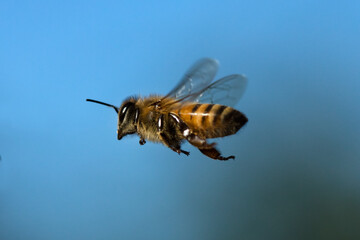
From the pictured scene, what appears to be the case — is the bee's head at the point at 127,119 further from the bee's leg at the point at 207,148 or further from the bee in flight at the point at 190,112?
the bee's leg at the point at 207,148

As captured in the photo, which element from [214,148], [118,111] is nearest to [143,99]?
[118,111]

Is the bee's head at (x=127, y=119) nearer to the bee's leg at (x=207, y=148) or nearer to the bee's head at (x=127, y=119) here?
the bee's head at (x=127, y=119)

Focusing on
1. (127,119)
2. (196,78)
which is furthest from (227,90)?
(127,119)

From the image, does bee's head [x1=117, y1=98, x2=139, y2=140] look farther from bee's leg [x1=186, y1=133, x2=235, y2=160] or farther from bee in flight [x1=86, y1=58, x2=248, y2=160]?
bee's leg [x1=186, y1=133, x2=235, y2=160]

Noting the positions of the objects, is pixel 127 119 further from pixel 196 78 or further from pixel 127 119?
pixel 196 78

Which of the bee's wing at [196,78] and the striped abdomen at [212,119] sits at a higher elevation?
the bee's wing at [196,78]

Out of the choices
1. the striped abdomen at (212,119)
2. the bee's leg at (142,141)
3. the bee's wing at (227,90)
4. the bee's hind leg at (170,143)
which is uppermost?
the bee's wing at (227,90)

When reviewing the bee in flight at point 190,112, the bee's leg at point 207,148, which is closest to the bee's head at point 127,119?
the bee in flight at point 190,112
